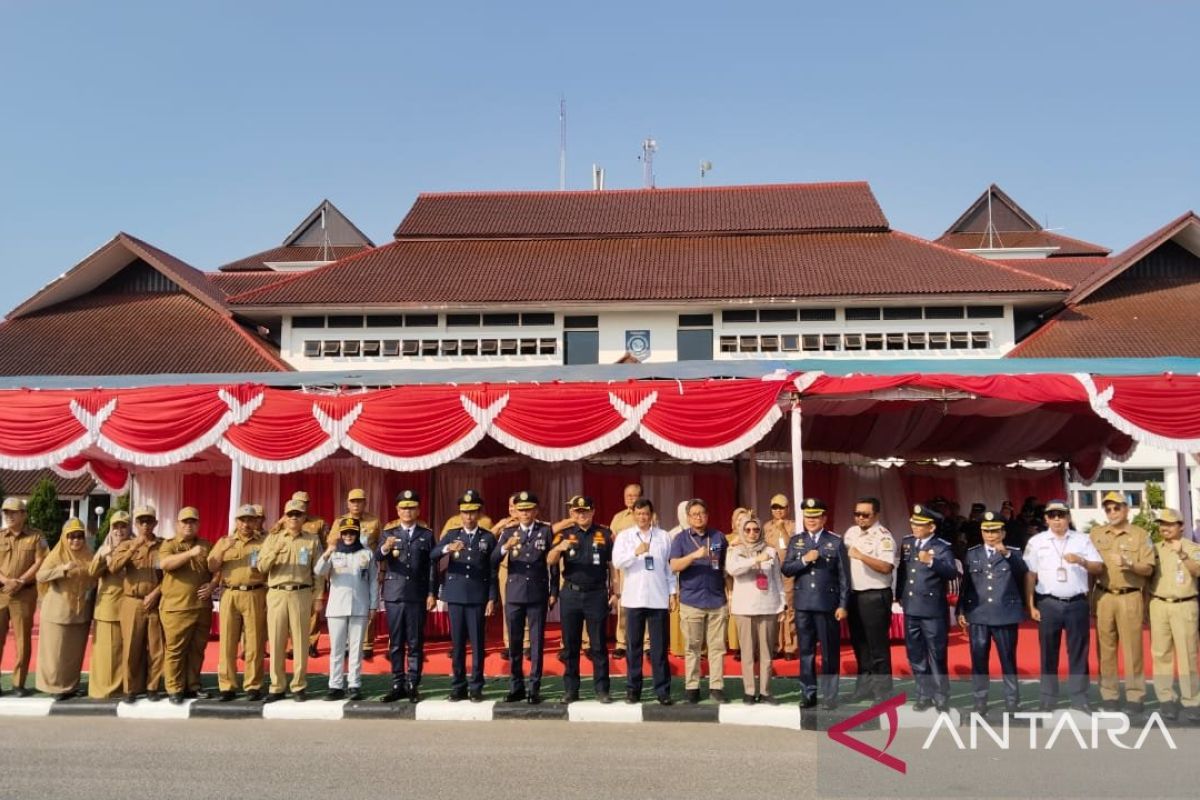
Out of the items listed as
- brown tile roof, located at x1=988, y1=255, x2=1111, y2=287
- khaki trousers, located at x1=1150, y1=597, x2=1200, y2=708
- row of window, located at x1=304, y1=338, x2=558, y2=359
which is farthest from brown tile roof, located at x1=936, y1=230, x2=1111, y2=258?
khaki trousers, located at x1=1150, y1=597, x2=1200, y2=708

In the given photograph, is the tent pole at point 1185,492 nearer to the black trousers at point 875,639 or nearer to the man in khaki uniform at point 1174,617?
the man in khaki uniform at point 1174,617

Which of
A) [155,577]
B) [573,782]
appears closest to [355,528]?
[155,577]

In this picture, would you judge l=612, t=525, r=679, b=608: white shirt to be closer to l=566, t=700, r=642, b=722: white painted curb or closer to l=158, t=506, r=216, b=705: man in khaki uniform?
l=566, t=700, r=642, b=722: white painted curb

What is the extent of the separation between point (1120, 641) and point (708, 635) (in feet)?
10.6

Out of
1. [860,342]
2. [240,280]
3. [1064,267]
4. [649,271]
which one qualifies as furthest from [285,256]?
[1064,267]

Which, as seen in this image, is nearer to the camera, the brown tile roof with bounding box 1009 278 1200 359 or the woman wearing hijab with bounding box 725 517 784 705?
the woman wearing hijab with bounding box 725 517 784 705

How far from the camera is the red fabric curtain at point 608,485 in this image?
11.5 metres

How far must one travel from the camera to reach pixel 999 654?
22.0 ft

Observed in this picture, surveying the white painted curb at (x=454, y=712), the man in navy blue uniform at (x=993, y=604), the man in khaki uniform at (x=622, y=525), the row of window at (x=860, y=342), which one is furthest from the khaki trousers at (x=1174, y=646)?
the row of window at (x=860, y=342)

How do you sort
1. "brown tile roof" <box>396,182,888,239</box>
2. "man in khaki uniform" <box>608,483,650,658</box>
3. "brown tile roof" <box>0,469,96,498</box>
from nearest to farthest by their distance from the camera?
"man in khaki uniform" <box>608,483,650,658</box> → "brown tile roof" <box>396,182,888,239</box> → "brown tile roof" <box>0,469,96,498</box>

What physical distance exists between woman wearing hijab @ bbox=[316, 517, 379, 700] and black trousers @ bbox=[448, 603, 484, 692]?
765 mm

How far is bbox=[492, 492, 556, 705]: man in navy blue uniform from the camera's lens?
7.21m

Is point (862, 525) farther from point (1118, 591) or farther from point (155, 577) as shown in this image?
point (155, 577)

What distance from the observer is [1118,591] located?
691 centimetres
